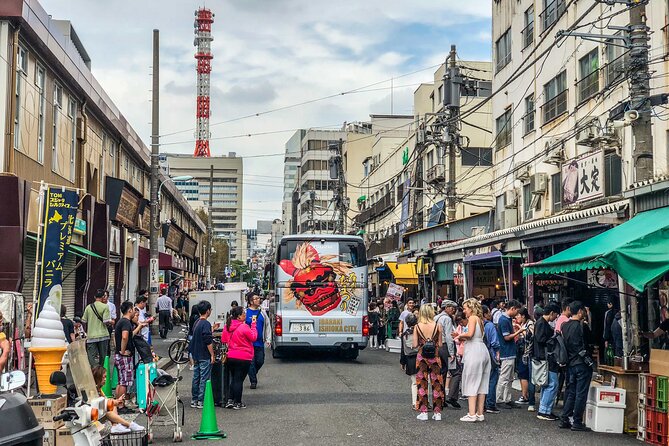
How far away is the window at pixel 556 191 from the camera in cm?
2429

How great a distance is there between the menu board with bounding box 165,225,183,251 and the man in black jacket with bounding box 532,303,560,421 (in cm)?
3568

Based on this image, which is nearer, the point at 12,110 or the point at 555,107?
the point at 12,110

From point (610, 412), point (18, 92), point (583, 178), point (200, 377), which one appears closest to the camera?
point (610, 412)

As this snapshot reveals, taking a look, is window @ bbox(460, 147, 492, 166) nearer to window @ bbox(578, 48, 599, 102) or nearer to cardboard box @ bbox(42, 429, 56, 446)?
window @ bbox(578, 48, 599, 102)

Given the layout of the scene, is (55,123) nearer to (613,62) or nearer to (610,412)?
(613,62)

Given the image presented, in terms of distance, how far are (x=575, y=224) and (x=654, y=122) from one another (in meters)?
4.11

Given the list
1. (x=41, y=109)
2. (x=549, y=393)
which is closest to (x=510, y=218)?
(x=41, y=109)

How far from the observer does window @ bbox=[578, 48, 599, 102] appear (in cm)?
2195

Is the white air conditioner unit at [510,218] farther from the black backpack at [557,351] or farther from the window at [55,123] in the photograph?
the black backpack at [557,351]

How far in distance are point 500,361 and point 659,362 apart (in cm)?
335

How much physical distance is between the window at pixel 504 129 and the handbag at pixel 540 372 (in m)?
18.7

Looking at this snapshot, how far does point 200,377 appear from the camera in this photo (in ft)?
42.3

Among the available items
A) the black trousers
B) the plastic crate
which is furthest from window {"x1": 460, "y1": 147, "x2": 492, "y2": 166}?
the plastic crate

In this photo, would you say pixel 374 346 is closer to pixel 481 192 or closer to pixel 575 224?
pixel 575 224
